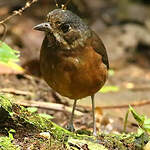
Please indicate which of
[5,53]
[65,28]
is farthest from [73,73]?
[5,53]

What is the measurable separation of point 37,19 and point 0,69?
3.51 metres

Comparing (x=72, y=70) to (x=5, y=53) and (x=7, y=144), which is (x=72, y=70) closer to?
(x=7, y=144)

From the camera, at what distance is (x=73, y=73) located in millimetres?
3432

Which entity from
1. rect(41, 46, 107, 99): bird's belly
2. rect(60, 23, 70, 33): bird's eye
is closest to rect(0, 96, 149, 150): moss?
rect(41, 46, 107, 99): bird's belly

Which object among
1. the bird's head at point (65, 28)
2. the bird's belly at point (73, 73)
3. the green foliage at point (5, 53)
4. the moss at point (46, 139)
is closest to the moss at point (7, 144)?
the moss at point (46, 139)

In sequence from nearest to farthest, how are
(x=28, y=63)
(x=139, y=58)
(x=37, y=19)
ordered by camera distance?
(x=28, y=63)
(x=139, y=58)
(x=37, y=19)

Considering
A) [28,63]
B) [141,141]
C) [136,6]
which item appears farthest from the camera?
[136,6]

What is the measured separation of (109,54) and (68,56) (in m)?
5.20

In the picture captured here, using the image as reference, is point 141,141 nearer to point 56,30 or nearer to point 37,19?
point 56,30

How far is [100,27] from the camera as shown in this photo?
31.5 feet

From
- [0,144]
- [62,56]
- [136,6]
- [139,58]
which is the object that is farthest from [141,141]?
[136,6]

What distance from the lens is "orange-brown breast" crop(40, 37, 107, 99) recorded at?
343 centimetres

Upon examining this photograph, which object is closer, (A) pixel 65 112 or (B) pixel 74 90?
(B) pixel 74 90

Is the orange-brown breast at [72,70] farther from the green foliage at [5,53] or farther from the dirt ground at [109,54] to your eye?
the dirt ground at [109,54]
